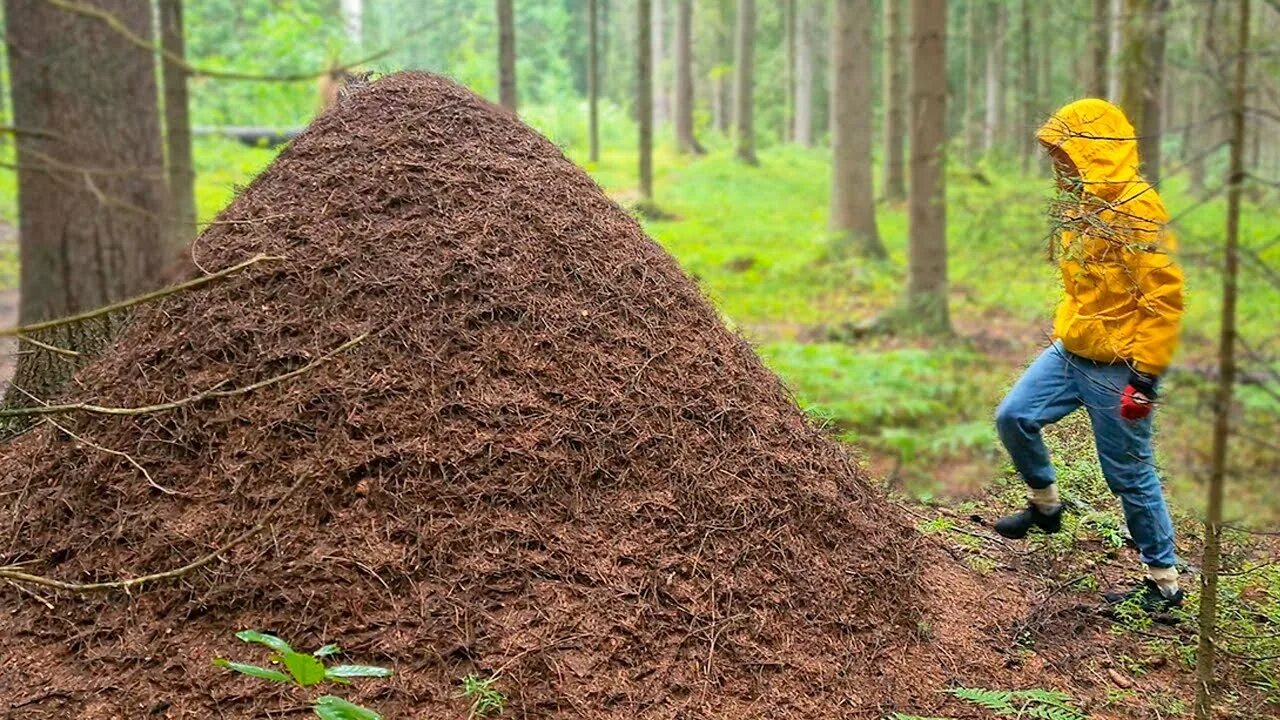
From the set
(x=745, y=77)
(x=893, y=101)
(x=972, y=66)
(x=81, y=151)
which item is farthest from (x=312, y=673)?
(x=972, y=66)

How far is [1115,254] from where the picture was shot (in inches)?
135

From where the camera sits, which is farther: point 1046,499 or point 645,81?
point 645,81

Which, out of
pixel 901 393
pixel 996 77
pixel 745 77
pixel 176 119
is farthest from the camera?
pixel 996 77

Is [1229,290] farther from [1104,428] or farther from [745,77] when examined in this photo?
[745,77]

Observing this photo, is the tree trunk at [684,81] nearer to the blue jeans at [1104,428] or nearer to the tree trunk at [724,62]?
the tree trunk at [724,62]

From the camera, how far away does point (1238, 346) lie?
96.3 inches

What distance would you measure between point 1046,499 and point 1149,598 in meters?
0.54

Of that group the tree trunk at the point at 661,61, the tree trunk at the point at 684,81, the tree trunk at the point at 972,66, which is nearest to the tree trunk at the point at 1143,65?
the tree trunk at the point at 972,66

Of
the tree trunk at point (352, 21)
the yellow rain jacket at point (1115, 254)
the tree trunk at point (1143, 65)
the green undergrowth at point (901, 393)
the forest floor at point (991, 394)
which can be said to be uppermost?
the tree trunk at point (352, 21)

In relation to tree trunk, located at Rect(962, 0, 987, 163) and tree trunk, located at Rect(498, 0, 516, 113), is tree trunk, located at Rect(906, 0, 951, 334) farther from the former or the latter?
tree trunk, located at Rect(962, 0, 987, 163)

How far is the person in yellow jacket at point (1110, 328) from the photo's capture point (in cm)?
334

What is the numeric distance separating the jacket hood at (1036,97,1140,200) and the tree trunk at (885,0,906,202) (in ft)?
35.2

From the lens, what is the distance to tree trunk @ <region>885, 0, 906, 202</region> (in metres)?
13.6

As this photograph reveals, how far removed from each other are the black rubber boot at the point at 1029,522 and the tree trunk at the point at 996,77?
24.0 metres
